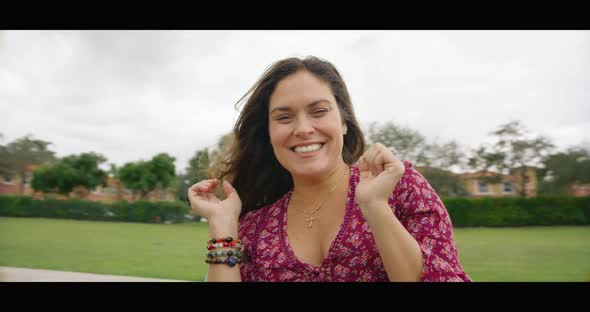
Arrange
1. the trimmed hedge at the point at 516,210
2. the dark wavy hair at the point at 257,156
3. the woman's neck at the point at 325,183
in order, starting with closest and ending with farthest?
the woman's neck at the point at 325,183 → the dark wavy hair at the point at 257,156 → the trimmed hedge at the point at 516,210

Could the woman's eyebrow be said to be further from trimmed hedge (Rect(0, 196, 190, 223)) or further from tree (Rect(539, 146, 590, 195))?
trimmed hedge (Rect(0, 196, 190, 223))

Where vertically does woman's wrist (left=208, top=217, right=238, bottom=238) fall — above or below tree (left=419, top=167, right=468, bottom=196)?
below

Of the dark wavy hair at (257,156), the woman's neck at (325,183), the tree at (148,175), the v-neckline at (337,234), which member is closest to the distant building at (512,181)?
the tree at (148,175)

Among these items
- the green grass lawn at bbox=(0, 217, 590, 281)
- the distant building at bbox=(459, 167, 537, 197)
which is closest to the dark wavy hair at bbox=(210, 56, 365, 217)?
the green grass lawn at bbox=(0, 217, 590, 281)

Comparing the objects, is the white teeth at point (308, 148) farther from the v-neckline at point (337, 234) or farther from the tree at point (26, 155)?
the tree at point (26, 155)

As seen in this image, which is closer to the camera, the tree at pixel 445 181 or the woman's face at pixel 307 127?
the woman's face at pixel 307 127

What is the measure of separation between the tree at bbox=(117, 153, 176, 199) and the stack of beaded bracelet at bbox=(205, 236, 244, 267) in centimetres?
5241

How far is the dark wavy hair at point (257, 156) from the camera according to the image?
98.7 inches

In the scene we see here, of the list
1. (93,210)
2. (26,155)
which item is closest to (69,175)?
(26,155)

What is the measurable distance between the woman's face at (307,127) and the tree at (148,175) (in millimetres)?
52492

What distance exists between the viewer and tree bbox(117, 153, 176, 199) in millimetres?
52312

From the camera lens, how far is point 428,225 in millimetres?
1791
